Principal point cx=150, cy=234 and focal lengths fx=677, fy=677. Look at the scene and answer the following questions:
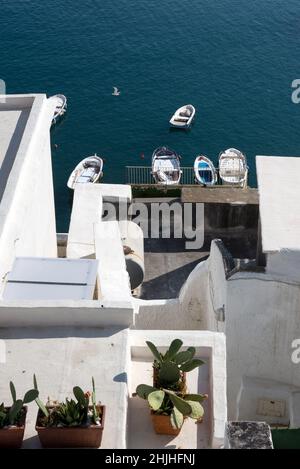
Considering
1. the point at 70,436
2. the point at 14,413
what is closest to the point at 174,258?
the point at 70,436

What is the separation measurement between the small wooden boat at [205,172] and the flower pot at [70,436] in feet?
117

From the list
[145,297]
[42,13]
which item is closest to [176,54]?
[42,13]

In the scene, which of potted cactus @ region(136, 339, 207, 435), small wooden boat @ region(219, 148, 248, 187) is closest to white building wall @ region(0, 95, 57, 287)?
potted cactus @ region(136, 339, 207, 435)

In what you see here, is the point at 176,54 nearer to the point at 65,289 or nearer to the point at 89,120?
the point at 89,120

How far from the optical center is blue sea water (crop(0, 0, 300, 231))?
5328cm

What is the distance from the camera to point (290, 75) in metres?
60.8

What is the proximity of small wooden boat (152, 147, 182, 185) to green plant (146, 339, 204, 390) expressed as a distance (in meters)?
33.6

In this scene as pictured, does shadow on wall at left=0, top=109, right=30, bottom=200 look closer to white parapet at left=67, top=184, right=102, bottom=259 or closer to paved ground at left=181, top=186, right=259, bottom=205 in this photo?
white parapet at left=67, top=184, right=102, bottom=259

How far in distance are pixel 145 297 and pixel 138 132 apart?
31.3 metres

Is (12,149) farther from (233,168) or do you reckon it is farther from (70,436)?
(233,168)

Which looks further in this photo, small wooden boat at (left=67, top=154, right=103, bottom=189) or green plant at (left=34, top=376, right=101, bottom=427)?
small wooden boat at (left=67, top=154, right=103, bottom=189)

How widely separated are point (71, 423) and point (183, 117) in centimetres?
4600

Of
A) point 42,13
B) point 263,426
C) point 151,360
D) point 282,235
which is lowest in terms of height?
point 263,426

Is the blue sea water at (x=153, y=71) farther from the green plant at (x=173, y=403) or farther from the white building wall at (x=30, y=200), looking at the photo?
the green plant at (x=173, y=403)
